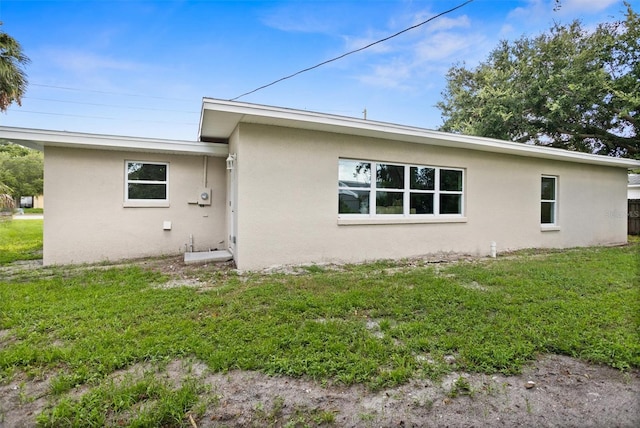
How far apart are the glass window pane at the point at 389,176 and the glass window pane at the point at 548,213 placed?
5197mm

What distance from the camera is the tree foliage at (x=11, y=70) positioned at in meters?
7.37

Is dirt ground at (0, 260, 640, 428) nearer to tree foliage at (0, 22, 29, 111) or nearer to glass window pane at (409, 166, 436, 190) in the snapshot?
glass window pane at (409, 166, 436, 190)

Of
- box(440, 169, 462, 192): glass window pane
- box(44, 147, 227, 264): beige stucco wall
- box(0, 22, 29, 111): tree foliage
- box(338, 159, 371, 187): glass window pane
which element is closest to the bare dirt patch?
box(338, 159, 371, 187): glass window pane

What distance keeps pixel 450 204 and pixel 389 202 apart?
1.86 m

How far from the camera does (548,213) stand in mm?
9445

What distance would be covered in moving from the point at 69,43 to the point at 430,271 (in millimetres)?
11855

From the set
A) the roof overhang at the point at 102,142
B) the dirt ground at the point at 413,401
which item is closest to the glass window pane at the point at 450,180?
the roof overhang at the point at 102,142

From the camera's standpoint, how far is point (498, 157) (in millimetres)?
8359

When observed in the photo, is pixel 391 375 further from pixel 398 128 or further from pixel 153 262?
pixel 153 262

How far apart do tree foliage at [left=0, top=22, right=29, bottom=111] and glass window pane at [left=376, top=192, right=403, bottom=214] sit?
9.27m

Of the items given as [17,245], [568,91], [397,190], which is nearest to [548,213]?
[397,190]

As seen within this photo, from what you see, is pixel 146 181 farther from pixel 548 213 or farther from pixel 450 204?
pixel 548 213

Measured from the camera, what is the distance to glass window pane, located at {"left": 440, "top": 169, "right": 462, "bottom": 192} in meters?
7.79

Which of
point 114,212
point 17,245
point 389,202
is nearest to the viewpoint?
point 114,212
